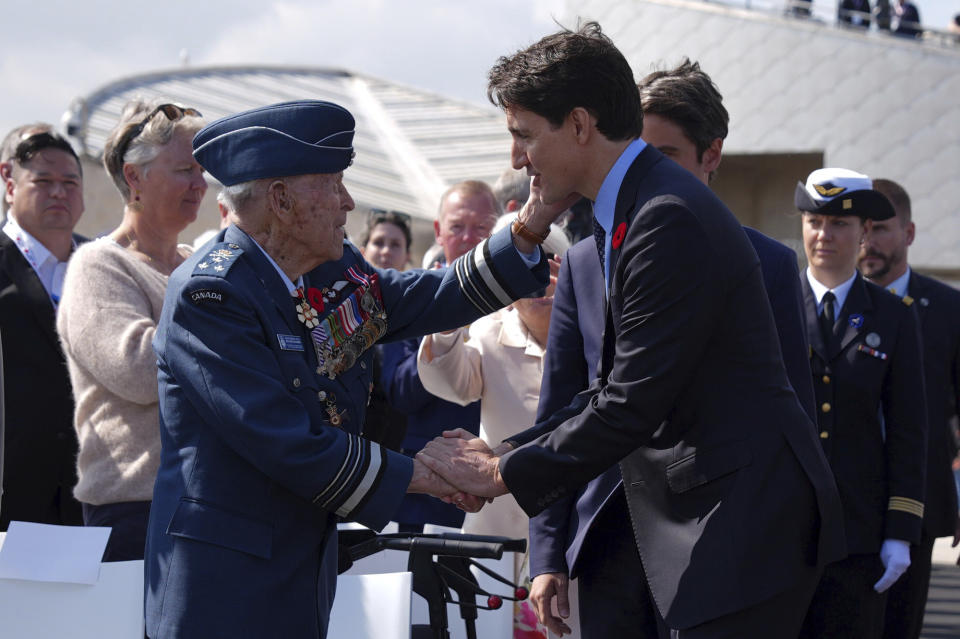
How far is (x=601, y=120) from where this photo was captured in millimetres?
2492

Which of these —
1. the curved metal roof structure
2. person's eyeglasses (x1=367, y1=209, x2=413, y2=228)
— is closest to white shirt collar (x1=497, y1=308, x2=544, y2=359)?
person's eyeglasses (x1=367, y1=209, x2=413, y2=228)

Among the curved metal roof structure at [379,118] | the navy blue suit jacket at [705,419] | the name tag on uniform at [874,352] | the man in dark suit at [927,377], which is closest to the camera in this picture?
the navy blue suit jacket at [705,419]

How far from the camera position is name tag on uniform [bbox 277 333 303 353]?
238cm

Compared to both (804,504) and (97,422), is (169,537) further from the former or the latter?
(804,504)

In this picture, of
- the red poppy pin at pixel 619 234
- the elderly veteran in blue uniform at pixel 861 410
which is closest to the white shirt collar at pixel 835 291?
the elderly veteran in blue uniform at pixel 861 410

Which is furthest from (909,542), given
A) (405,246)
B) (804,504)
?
(405,246)

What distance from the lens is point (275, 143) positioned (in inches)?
95.4

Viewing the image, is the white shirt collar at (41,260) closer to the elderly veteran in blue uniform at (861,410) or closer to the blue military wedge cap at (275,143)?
the blue military wedge cap at (275,143)

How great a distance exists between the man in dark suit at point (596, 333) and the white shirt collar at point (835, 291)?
3.87 feet

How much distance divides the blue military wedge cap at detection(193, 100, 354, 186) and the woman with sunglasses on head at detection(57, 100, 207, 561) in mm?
762

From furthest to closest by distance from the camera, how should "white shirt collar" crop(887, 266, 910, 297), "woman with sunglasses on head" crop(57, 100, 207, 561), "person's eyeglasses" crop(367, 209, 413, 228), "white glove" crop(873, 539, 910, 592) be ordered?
"person's eyeglasses" crop(367, 209, 413, 228)
"white shirt collar" crop(887, 266, 910, 297)
"white glove" crop(873, 539, 910, 592)
"woman with sunglasses on head" crop(57, 100, 207, 561)

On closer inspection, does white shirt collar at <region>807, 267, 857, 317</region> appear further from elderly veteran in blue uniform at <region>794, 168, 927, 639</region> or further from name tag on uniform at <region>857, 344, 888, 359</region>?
name tag on uniform at <region>857, 344, 888, 359</region>

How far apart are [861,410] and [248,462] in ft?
7.79

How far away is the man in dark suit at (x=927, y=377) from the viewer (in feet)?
14.6
